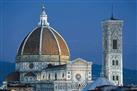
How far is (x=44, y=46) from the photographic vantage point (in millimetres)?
157875

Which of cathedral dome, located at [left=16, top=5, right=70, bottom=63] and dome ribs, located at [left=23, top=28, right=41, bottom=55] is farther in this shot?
dome ribs, located at [left=23, top=28, right=41, bottom=55]

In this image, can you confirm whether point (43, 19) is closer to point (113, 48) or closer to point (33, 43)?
point (33, 43)

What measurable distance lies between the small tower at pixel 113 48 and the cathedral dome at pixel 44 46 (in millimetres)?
10646

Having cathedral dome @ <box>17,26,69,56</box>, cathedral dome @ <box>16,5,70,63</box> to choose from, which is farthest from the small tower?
cathedral dome @ <box>17,26,69,56</box>

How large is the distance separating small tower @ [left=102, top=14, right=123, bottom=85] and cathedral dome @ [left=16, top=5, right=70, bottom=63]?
34.9 feet

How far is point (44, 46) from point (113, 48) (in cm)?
1430

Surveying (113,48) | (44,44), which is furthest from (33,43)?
(113,48)

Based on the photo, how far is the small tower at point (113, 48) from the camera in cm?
14588

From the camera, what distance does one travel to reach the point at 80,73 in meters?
147

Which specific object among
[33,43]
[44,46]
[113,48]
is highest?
[33,43]

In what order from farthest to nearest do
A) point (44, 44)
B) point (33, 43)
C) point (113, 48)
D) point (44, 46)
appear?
point (33, 43) → point (44, 44) → point (44, 46) → point (113, 48)

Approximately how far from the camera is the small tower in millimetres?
145875

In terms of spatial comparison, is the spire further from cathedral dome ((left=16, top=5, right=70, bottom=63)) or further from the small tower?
the small tower

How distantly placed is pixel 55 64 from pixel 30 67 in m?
3.52
